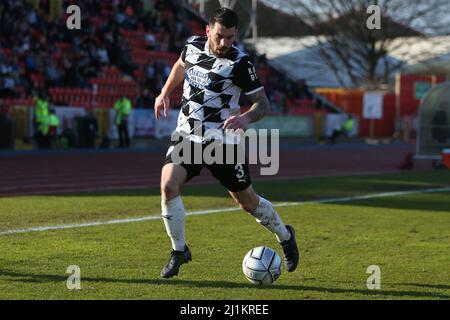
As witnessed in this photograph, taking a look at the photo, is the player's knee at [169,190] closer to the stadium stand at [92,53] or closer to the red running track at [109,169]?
the red running track at [109,169]

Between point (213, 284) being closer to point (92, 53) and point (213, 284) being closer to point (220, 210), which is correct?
point (220, 210)

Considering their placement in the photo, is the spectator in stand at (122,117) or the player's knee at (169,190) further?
the spectator in stand at (122,117)

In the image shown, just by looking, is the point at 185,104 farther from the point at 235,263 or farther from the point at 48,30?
the point at 48,30

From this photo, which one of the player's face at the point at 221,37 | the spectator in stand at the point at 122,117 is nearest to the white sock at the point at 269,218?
the player's face at the point at 221,37

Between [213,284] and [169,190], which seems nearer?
[213,284]

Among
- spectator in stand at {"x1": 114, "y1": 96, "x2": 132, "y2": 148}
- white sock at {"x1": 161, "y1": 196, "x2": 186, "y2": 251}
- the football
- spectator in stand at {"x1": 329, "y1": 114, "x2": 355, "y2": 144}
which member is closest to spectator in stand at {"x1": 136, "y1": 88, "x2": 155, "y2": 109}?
spectator in stand at {"x1": 114, "y1": 96, "x2": 132, "y2": 148}

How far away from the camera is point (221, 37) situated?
24.4 ft

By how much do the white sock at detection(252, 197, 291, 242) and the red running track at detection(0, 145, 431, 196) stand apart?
26.7 feet

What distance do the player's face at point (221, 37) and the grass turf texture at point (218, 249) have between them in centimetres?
193

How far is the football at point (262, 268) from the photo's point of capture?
7.33 metres

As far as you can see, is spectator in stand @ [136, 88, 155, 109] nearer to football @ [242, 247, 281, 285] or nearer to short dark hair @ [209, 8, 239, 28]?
short dark hair @ [209, 8, 239, 28]

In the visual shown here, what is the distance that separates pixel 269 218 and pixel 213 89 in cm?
127

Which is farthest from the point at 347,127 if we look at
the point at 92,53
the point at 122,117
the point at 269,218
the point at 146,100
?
the point at 269,218

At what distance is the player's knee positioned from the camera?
24.6 ft
